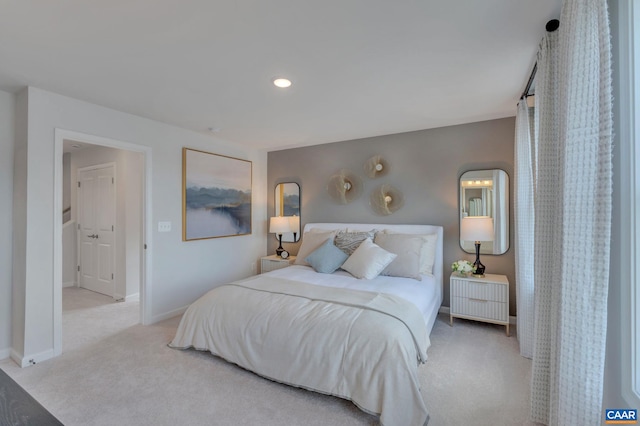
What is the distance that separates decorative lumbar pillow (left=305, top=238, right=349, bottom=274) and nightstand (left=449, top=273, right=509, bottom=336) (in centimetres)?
129

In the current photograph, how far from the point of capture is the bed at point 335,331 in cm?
179

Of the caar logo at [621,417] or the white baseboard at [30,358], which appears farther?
the white baseboard at [30,358]

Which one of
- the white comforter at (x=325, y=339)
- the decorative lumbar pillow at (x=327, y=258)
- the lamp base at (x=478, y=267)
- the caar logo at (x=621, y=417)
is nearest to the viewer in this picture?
the caar logo at (x=621, y=417)

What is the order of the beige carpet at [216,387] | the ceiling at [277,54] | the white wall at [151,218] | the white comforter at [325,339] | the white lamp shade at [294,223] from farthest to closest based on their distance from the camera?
the white lamp shade at [294,223], the white wall at [151,218], the beige carpet at [216,387], the white comforter at [325,339], the ceiling at [277,54]

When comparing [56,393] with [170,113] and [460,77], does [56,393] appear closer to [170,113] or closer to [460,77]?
[170,113]

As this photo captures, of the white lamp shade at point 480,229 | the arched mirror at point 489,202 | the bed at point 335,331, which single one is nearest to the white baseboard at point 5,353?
the bed at point 335,331

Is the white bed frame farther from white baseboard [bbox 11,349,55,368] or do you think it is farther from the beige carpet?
white baseboard [bbox 11,349,55,368]

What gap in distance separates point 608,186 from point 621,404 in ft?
2.95

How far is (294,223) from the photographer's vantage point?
4754mm

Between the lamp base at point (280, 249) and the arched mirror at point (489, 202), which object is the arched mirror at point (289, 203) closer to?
the lamp base at point (280, 249)

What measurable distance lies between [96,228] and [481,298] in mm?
5850

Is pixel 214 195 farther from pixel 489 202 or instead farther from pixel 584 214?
pixel 584 214

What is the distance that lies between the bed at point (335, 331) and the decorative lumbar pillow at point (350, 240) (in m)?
0.38

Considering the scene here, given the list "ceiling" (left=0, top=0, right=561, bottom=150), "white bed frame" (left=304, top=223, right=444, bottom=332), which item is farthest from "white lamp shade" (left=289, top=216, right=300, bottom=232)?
"ceiling" (left=0, top=0, right=561, bottom=150)
